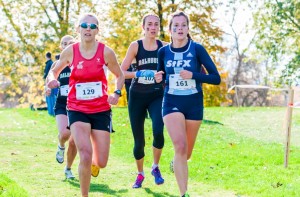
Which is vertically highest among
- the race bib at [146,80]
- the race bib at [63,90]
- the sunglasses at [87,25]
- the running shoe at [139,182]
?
the sunglasses at [87,25]

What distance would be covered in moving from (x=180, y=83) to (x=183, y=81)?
0.04 metres

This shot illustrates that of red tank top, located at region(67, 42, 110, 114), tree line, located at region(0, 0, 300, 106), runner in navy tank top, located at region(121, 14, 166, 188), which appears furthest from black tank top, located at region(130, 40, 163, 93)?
tree line, located at region(0, 0, 300, 106)

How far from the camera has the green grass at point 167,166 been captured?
7410 millimetres

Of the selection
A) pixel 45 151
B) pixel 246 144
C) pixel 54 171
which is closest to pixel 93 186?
pixel 54 171

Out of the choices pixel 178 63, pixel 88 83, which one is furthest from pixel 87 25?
pixel 178 63

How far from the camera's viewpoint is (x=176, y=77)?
6414 millimetres

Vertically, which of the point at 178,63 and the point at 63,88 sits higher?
the point at 178,63

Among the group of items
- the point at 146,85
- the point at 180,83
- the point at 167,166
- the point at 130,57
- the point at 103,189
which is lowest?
the point at 167,166

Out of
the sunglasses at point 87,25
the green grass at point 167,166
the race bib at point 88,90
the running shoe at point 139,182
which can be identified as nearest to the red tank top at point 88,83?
the race bib at point 88,90

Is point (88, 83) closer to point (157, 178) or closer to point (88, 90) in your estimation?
point (88, 90)

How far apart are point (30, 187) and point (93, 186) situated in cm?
85

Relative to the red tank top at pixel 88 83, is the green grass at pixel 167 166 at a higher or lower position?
lower

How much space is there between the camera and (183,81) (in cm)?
641

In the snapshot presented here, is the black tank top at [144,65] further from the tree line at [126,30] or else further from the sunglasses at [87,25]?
the tree line at [126,30]
